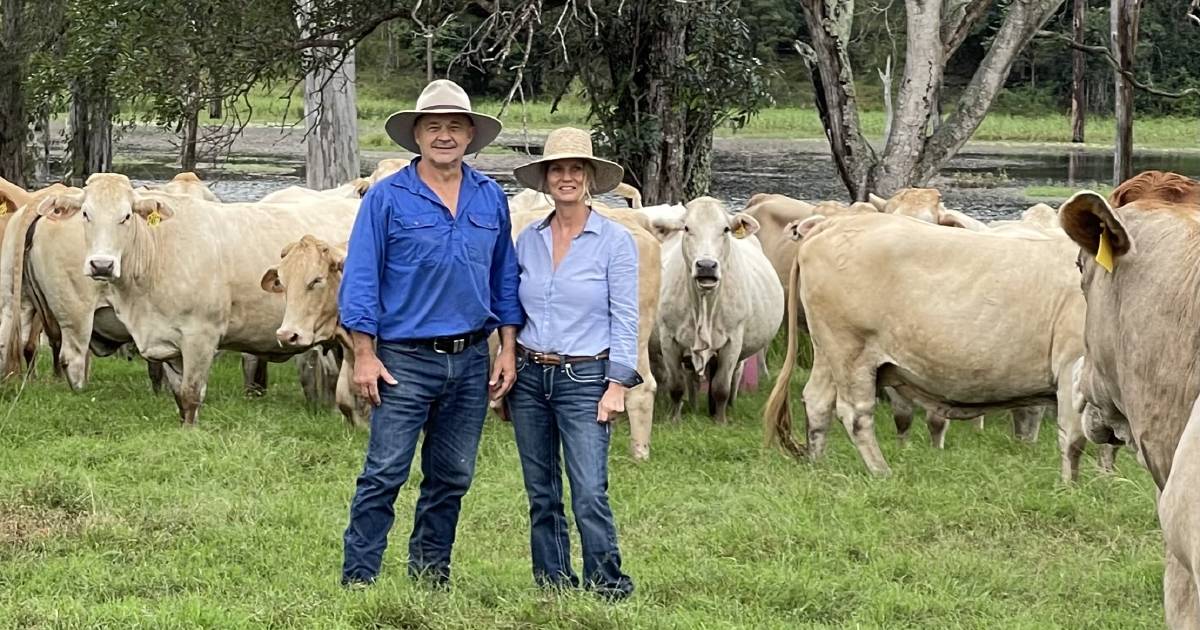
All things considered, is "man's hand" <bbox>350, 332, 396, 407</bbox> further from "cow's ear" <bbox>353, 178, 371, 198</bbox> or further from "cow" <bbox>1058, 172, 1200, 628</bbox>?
"cow's ear" <bbox>353, 178, 371, 198</bbox>

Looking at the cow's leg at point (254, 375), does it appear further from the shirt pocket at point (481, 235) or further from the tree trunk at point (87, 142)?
the tree trunk at point (87, 142)

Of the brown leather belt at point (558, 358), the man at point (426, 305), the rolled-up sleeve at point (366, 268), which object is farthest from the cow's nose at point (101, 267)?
the brown leather belt at point (558, 358)

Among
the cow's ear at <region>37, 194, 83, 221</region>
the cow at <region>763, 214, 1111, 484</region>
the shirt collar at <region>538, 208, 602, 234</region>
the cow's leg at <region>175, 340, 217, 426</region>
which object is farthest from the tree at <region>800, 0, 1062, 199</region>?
the shirt collar at <region>538, 208, 602, 234</region>

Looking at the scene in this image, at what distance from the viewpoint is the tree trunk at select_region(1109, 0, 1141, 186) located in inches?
751

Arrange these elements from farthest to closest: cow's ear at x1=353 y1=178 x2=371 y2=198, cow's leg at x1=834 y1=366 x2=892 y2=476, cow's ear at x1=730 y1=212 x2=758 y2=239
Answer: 1. cow's ear at x1=353 y1=178 x2=371 y2=198
2. cow's ear at x1=730 y1=212 x2=758 y2=239
3. cow's leg at x1=834 y1=366 x2=892 y2=476

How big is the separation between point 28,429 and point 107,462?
51.4 inches

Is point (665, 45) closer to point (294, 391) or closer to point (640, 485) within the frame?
point (294, 391)

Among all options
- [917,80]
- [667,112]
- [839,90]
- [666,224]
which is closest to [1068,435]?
[666,224]

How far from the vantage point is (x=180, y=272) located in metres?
10.8

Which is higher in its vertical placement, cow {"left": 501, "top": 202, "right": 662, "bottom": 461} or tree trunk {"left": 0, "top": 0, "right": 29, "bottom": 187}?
tree trunk {"left": 0, "top": 0, "right": 29, "bottom": 187}

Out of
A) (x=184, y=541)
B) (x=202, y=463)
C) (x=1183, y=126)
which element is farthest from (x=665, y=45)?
(x=1183, y=126)

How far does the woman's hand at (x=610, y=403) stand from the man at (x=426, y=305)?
0.37 m

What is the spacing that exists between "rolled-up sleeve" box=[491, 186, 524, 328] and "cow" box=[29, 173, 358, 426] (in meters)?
4.78

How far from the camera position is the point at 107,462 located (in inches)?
359
